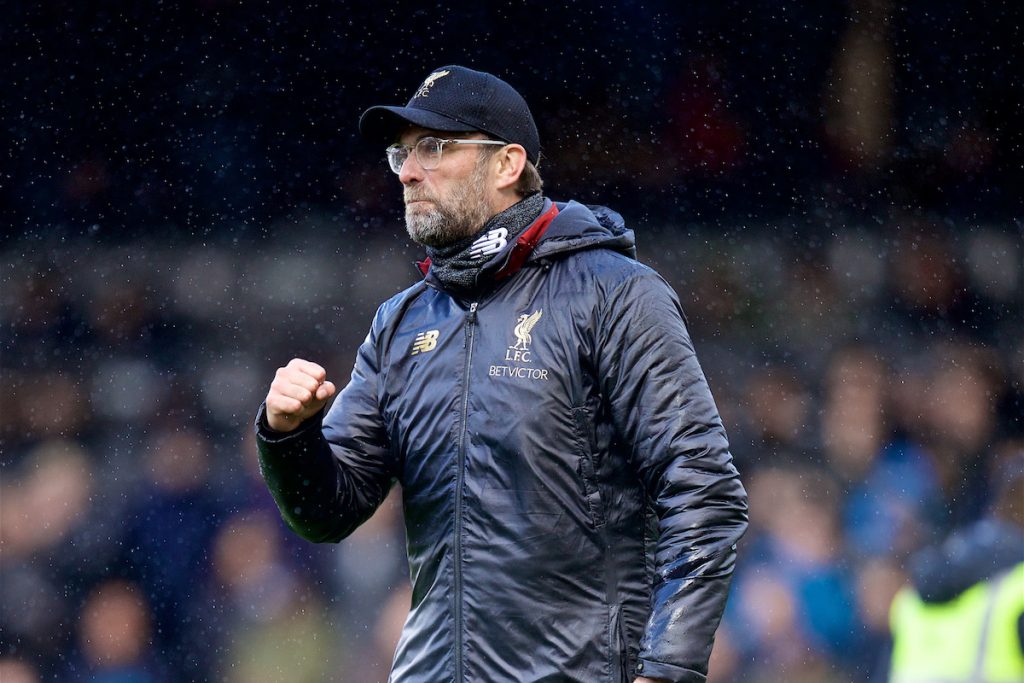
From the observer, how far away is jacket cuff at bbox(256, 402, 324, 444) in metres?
1.58

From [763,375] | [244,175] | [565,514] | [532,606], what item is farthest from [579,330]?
[244,175]

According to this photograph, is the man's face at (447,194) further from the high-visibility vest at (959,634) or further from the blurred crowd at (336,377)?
the high-visibility vest at (959,634)

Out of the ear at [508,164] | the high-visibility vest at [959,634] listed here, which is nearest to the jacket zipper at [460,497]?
the ear at [508,164]

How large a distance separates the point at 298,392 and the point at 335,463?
0.60 ft

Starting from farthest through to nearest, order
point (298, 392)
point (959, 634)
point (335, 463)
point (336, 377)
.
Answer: point (336, 377), point (959, 634), point (335, 463), point (298, 392)

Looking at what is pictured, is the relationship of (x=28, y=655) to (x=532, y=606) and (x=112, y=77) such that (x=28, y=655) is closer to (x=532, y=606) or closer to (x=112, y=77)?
(x=112, y=77)

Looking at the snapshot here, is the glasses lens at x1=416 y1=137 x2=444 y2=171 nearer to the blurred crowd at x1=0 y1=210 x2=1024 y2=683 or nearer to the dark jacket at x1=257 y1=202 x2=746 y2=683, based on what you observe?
the dark jacket at x1=257 y1=202 x2=746 y2=683

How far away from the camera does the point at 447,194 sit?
5.74ft

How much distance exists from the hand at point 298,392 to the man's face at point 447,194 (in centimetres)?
30

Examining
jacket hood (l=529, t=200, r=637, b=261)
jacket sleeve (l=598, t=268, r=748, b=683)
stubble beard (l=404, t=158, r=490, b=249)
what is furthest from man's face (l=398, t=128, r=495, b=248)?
jacket sleeve (l=598, t=268, r=748, b=683)

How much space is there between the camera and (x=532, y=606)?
1.51 m

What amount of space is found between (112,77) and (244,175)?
54cm

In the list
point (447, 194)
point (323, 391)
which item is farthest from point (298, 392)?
point (447, 194)

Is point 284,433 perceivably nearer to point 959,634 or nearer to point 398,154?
point 398,154
